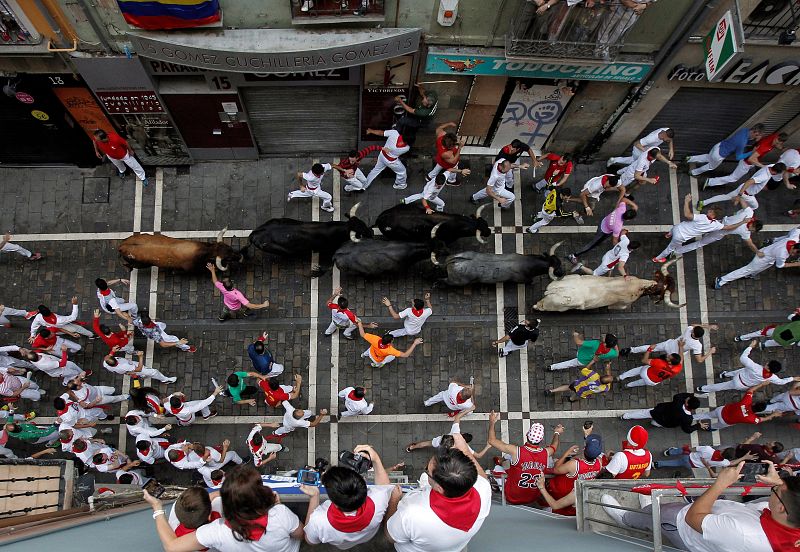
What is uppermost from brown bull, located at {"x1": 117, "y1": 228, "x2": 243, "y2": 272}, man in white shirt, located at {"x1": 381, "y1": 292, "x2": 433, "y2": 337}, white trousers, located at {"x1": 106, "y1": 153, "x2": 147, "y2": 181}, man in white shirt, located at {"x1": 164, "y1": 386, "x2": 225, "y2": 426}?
white trousers, located at {"x1": 106, "y1": 153, "x2": 147, "y2": 181}

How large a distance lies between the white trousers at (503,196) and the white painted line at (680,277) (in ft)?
13.2

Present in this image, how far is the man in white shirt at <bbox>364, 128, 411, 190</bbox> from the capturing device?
11844 mm

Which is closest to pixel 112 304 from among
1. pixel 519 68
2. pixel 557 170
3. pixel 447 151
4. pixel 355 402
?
pixel 355 402

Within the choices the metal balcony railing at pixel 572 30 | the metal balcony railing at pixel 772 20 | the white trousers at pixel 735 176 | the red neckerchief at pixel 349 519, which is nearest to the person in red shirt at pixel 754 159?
the white trousers at pixel 735 176

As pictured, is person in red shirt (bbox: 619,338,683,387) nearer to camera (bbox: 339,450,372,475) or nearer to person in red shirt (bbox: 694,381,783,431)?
person in red shirt (bbox: 694,381,783,431)

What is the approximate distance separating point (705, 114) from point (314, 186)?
9.17m

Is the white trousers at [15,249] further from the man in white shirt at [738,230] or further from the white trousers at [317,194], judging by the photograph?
the man in white shirt at [738,230]

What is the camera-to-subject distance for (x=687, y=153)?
13.8 metres

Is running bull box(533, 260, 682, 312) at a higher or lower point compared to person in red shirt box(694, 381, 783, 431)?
higher

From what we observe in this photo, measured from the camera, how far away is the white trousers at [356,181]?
12.4m

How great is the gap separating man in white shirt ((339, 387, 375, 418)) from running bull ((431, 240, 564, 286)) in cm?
318

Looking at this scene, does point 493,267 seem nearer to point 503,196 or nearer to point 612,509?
point 503,196

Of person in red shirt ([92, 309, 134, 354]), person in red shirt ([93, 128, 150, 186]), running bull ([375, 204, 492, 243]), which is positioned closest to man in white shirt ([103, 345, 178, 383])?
person in red shirt ([92, 309, 134, 354])

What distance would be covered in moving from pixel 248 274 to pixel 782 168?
12184 mm
